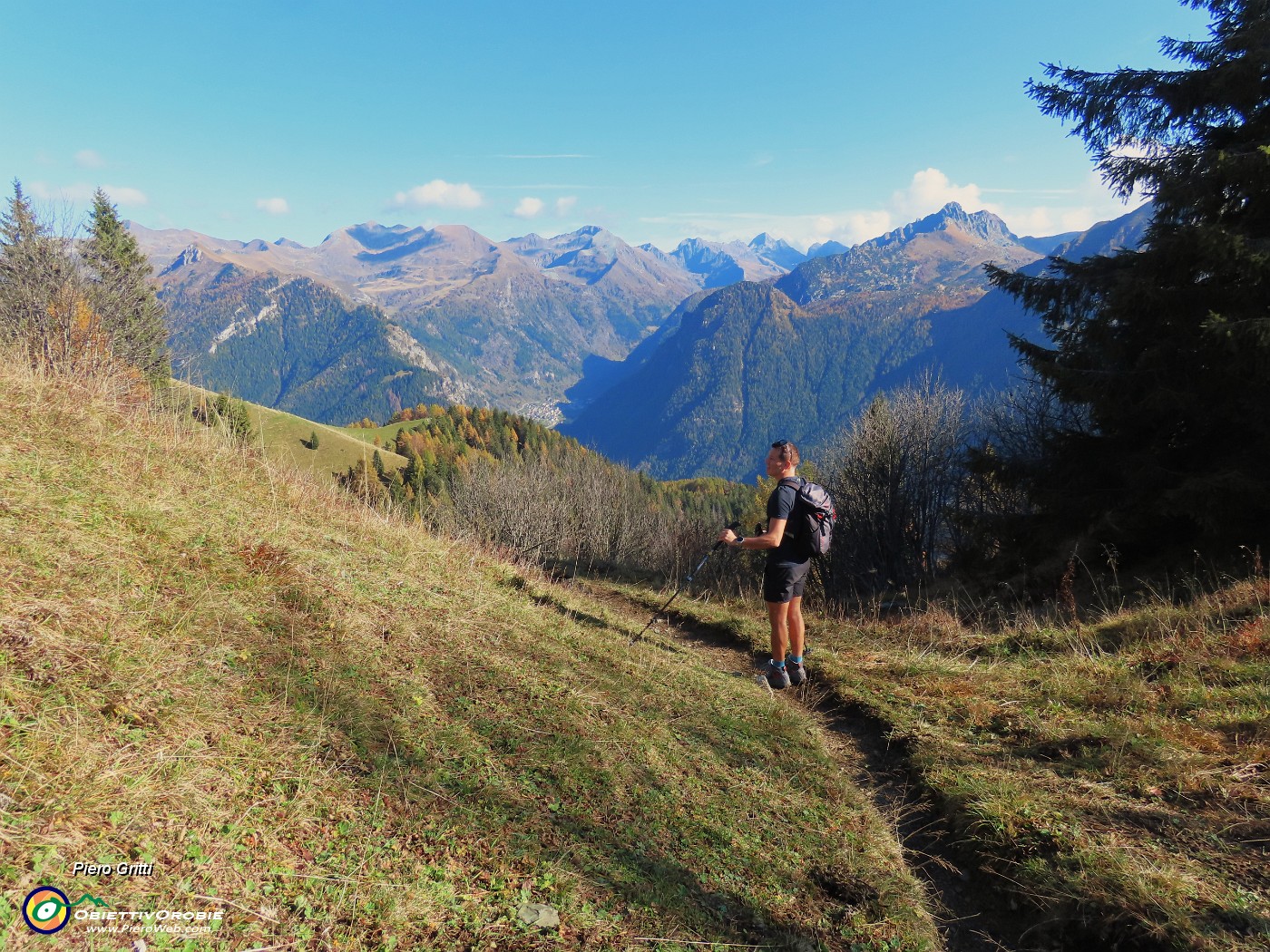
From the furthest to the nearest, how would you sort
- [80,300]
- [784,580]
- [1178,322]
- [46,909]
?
[80,300], [1178,322], [784,580], [46,909]

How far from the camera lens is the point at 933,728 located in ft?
17.5

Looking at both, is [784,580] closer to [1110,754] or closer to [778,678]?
[778,678]

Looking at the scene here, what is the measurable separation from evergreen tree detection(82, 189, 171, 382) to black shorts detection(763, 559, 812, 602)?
2410 centimetres

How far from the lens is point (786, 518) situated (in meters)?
6.30

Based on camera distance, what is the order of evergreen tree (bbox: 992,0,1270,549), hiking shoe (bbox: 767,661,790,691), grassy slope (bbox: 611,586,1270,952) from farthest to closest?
evergreen tree (bbox: 992,0,1270,549), hiking shoe (bbox: 767,661,790,691), grassy slope (bbox: 611,586,1270,952)

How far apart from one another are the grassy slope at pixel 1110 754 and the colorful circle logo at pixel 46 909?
4.32 m

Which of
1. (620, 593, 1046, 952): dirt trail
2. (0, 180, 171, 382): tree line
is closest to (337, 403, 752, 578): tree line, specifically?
(0, 180, 171, 382): tree line

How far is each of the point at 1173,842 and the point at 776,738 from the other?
2.52 metres

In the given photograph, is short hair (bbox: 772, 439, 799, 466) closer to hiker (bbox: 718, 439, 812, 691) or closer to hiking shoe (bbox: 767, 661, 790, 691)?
hiker (bbox: 718, 439, 812, 691)

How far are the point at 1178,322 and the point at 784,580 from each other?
844 cm

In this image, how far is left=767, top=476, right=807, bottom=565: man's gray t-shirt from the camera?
6277mm

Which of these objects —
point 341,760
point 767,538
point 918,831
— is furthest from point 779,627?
point 341,760

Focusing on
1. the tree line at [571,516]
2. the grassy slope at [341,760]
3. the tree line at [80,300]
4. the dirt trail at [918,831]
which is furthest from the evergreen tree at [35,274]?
the dirt trail at [918,831]

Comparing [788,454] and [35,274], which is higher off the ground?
[35,274]
